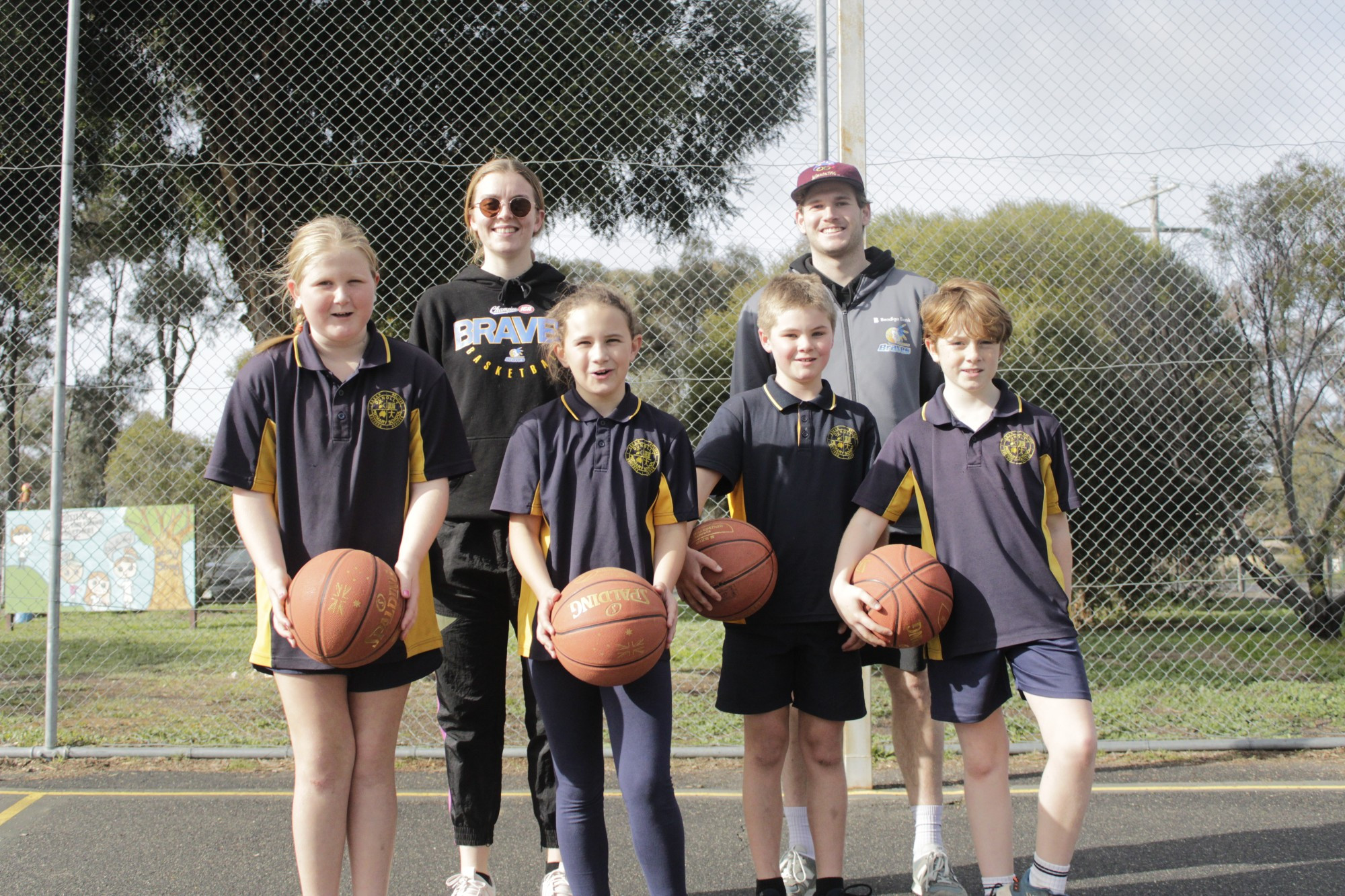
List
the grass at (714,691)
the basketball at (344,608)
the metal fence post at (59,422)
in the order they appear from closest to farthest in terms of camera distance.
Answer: the basketball at (344,608) < the metal fence post at (59,422) < the grass at (714,691)

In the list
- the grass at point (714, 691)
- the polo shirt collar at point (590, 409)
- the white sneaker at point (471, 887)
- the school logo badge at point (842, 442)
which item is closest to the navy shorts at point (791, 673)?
the school logo badge at point (842, 442)

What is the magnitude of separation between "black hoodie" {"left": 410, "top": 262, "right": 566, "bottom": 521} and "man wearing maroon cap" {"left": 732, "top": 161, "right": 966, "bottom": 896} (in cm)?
70

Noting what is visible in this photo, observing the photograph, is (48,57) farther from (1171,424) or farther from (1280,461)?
(1280,461)

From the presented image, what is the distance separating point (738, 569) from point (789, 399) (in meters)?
0.57

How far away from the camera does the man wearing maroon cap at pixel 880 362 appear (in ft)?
9.46

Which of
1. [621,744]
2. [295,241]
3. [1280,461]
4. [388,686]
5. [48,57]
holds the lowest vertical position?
[621,744]

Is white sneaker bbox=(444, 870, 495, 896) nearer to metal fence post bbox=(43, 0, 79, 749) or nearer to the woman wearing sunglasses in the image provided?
the woman wearing sunglasses

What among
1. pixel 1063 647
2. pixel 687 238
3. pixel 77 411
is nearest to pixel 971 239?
pixel 687 238

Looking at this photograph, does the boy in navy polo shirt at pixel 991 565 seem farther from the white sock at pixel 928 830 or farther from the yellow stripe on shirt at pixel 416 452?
the yellow stripe on shirt at pixel 416 452

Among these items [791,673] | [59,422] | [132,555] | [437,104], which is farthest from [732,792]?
[437,104]

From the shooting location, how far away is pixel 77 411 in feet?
31.6

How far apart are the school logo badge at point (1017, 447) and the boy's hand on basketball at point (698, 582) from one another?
866 millimetres

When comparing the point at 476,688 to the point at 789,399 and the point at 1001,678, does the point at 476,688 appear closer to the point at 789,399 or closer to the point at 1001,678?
the point at 789,399

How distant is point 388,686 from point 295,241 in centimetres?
118
